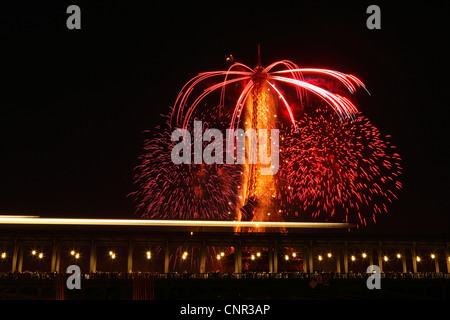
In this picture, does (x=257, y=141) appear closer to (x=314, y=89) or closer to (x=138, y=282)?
(x=314, y=89)

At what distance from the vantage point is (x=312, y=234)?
78.4 m

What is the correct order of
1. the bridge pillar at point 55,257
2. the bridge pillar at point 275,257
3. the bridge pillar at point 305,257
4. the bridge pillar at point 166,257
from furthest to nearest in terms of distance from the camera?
the bridge pillar at point 305,257 → the bridge pillar at point 275,257 → the bridge pillar at point 166,257 → the bridge pillar at point 55,257

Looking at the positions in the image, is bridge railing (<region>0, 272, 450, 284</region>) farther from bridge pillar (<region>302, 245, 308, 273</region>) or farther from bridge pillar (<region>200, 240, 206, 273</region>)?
bridge pillar (<region>302, 245, 308, 273</region>)

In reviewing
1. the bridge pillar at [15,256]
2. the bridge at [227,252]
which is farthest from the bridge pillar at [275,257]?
the bridge pillar at [15,256]

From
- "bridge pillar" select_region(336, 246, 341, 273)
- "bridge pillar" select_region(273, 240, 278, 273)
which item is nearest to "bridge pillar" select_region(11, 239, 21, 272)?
"bridge pillar" select_region(273, 240, 278, 273)

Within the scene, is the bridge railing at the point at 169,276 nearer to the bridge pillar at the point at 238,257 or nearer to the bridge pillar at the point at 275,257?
the bridge pillar at the point at 238,257

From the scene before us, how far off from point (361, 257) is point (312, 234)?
11959 mm

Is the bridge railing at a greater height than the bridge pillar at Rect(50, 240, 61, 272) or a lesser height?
lesser

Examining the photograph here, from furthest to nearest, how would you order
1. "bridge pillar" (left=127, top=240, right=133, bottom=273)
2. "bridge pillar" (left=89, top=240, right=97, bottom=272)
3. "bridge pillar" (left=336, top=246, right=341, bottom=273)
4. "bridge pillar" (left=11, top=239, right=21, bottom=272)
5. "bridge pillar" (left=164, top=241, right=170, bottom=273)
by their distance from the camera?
"bridge pillar" (left=336, top=246, right=341, bottom=273)
"bridge pillar" (left=164, top=241, right=170, bottom=273)
"bridge pillar" (left=89, top=240, right=97, bottom=272)
"bridge pillar" (left=127, top=240, right=133, bottom=273)
"bridge pillar" (left=11, top=239, right=21, bottom=272)

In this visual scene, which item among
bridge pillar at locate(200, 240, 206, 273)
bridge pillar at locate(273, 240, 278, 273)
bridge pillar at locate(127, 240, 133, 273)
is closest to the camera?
bridge pillar at locate(127, 240, 133, 273)

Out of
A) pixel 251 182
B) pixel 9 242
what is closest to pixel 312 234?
pixel 251 182

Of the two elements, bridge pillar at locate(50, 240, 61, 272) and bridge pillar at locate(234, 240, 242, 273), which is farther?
bridge pillar at locate(234, 240, 242, 273)

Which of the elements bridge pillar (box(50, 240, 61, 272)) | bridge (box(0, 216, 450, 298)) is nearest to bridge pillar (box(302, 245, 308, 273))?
bridge (box(0, 216, 450, 298))
